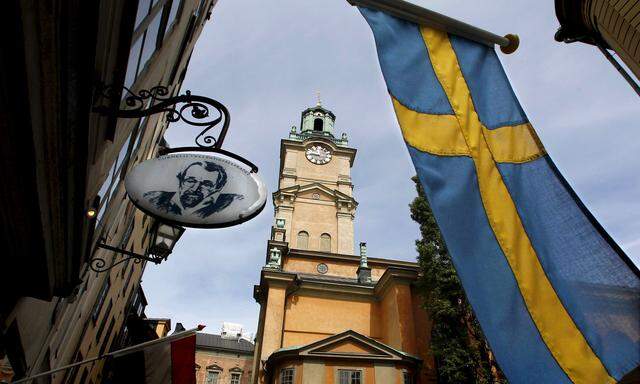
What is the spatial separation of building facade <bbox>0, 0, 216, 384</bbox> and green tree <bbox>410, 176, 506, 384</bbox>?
38.8 feet

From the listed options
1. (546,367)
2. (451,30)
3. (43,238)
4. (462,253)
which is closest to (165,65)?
(43,238)

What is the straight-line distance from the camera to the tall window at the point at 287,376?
18.0m

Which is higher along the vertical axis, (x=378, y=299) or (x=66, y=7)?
(x=378, y=299)

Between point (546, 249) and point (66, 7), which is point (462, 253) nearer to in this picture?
point (546, 249)

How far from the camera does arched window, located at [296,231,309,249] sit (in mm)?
A: 31805

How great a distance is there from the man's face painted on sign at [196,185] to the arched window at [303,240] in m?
27.8

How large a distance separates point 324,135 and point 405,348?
26.4 meters

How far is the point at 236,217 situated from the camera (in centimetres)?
401

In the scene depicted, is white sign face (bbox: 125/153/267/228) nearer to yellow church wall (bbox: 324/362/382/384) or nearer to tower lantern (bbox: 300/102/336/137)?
yellow church wall (bbox: 324/362/382/384)

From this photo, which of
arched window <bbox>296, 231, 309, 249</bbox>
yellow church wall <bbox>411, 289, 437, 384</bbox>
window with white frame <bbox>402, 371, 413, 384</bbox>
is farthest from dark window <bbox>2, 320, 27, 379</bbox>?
arched window <bbox>296, 231, 309, 249</bbox>

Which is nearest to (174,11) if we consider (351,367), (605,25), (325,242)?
(605,25)

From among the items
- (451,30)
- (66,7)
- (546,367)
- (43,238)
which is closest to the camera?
(66,7)

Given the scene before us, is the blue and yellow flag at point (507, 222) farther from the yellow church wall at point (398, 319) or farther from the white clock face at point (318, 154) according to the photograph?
the white clock face at point (318, 154)

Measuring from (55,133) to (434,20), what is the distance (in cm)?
365
